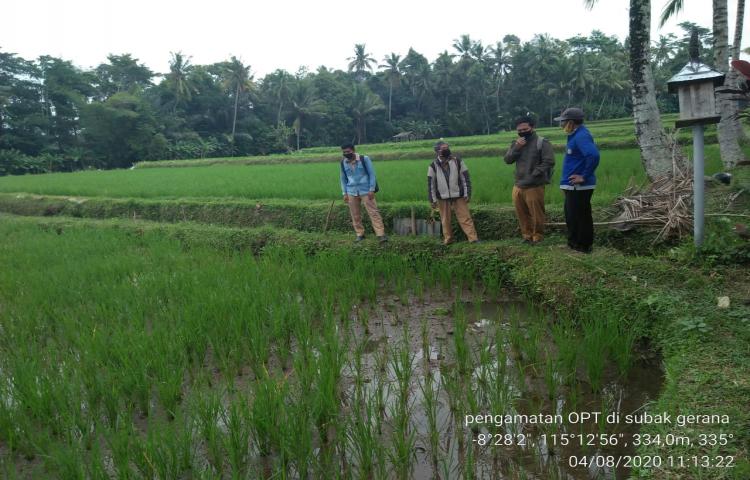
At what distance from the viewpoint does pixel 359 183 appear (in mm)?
6082

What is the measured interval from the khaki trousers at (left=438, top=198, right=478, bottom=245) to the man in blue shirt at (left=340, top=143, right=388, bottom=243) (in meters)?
0.86

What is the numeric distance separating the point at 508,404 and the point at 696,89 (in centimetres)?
299

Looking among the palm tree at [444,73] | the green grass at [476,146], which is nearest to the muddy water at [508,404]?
the green grass at [476,146]

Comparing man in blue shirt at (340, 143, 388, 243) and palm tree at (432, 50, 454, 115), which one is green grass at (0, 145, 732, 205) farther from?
palm tree at (432, 50, 454, 115)

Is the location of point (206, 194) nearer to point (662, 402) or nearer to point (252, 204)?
point (252, 204)

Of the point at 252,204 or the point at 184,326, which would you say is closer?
the point at 184,326

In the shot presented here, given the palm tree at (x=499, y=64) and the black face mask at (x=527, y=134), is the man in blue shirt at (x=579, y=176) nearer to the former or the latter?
the black face mask at (x=527, y=134)

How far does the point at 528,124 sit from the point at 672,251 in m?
1.79

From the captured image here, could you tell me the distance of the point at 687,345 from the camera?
2.86m

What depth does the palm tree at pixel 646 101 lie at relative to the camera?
18.4ft

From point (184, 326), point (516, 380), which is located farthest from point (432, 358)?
point (184, 326)

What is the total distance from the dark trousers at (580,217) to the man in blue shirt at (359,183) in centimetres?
232

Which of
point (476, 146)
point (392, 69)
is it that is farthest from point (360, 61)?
point (476, 146)

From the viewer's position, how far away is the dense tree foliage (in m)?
29.5
